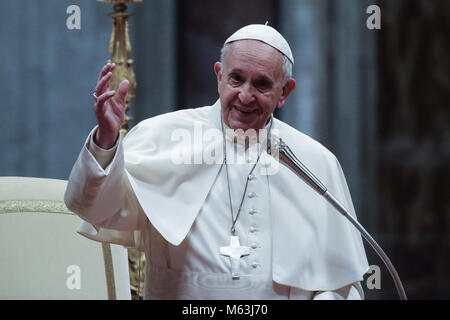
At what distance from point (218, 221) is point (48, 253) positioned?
0.75 m

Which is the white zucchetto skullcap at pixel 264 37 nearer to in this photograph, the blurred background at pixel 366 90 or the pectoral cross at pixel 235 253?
the pectoral cross at pixel 235 253

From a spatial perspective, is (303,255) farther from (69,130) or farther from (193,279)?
(69,130)

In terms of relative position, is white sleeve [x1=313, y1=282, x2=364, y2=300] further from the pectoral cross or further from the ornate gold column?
the ornate gold column

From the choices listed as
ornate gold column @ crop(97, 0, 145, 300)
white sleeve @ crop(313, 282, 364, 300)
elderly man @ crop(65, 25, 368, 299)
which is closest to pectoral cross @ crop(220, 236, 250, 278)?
elderly man @ crop(65, 25, 368, 299)

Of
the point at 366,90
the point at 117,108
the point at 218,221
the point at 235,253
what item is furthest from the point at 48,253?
the point at 366,90

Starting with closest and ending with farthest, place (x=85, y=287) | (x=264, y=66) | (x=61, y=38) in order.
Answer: (x=264, y=66) < (x=85, y=287) < (x=61, y=38)

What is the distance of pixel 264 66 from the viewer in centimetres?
279

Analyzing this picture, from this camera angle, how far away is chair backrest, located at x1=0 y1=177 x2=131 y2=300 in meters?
3.19

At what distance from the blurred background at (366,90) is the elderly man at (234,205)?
2621mm

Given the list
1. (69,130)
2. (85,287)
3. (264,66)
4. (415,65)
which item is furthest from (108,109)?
(415,65)

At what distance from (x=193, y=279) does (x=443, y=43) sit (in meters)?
3.64

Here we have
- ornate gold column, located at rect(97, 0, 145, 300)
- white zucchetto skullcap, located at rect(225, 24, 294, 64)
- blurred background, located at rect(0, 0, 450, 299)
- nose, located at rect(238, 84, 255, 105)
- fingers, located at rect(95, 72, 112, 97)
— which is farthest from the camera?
blurred background, located at rect(0, 0, 450, 299)

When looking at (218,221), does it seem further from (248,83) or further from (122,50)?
(122,50)

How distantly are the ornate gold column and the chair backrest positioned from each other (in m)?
0.16
